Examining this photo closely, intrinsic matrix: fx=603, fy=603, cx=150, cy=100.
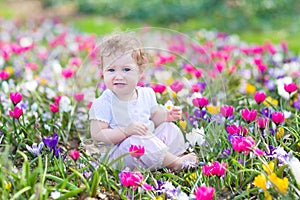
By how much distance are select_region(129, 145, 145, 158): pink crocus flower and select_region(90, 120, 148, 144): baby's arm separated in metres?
0.16

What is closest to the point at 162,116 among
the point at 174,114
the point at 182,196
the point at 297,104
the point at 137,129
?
the point at 174,114

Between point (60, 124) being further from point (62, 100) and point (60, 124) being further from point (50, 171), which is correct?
point (50, 171)

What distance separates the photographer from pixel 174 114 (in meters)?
3.34

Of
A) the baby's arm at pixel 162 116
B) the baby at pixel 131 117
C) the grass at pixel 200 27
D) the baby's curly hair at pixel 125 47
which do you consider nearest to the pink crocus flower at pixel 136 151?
the baby at pixel 131 117

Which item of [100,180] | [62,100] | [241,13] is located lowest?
[100,180]

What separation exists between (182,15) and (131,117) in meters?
7.50

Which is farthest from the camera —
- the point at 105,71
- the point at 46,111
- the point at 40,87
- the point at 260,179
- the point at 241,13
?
the point at 241,13

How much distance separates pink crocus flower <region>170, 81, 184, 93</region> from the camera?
3584 millimetres

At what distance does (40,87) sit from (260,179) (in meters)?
2.56

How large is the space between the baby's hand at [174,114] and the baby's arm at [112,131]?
7.2 inches

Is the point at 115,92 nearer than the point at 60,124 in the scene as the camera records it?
Yes

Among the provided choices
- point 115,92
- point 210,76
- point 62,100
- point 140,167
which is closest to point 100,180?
point 140,167

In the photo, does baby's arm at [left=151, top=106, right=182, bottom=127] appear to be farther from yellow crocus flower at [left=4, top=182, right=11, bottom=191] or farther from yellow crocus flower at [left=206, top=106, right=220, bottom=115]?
yellow crocus flower at [left=4, top=182, right=11, bottom=191]

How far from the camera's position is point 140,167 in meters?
3.21
